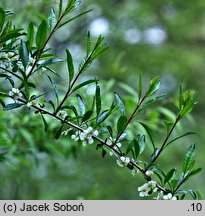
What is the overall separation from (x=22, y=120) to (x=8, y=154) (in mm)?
193

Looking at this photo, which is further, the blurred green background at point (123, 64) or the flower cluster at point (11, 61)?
the blurred green background at point (123, 64)

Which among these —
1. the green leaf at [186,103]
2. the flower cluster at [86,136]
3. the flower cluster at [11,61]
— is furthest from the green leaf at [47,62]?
the green leaf at [186,103]

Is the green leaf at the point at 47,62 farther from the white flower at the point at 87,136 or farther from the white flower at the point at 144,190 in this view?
the white flower at the point at 144,190

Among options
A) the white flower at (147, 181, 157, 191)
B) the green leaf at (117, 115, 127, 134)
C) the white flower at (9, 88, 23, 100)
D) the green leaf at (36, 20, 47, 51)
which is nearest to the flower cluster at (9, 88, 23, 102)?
the white flower at (9, 88, 23, 100)

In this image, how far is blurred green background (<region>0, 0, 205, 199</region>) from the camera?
2.63 meters

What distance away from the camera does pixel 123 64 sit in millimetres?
3953

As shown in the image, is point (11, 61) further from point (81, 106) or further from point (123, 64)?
point (123, 64)

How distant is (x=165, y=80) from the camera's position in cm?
455

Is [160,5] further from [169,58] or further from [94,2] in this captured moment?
[94,2]

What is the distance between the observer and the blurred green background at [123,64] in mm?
2635

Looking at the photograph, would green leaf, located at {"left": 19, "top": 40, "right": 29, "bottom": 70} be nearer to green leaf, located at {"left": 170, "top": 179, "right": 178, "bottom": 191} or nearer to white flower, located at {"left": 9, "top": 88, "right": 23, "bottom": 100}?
white flower, located at {"left": 9, "top": 88, "right": 23, "bottom": 100}

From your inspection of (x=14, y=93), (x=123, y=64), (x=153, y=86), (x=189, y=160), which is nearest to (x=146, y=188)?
(x=189, y=160)
